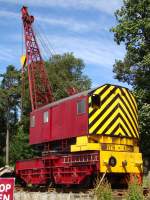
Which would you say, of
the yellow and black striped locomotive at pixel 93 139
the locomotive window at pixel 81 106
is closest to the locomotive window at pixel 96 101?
the yellow and black striped locomotive at pixel 93 139

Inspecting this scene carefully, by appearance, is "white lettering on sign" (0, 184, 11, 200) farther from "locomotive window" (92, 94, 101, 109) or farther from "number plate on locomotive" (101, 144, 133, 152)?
"locomotive window" (92, 94, 101, 109)

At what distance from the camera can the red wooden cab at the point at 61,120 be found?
17188mm

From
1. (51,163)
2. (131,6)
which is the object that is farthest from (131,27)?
(51,163)

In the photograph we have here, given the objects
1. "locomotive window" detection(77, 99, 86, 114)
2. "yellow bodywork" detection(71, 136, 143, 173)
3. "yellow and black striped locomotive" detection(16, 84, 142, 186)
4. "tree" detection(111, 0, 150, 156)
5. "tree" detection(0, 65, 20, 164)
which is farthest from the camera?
"tree" detection(0, 65, 20, 164)

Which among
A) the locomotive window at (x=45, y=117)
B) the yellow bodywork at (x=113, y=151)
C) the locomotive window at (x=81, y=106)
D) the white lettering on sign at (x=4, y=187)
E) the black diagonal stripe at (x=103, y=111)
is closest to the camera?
the white lettering on sign at (x=4, y=187)

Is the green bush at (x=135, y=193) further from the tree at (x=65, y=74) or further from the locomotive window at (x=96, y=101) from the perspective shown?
the tree at (x=65, y=74)

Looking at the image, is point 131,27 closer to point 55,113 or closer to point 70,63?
point 55,113

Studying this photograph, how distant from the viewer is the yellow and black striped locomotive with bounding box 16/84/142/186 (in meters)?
16.5

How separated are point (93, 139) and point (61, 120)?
8.53ft

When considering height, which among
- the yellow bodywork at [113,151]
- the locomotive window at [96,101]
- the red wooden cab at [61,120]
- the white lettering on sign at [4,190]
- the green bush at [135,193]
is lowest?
the green bush at [135,193]

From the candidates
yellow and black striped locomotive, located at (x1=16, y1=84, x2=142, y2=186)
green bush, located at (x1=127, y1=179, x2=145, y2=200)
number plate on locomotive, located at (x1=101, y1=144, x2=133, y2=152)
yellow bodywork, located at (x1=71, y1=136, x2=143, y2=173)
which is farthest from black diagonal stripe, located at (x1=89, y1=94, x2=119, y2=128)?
green bush, located at (x1=127, y1=179, x2=145, y2=200)

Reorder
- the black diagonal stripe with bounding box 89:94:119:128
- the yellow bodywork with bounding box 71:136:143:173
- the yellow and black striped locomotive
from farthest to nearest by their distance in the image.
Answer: the black diagonal stripe with bounding box 89:94:119:128
the yellow and black striped locomotive
the yellow bodywork with bounding box 71:136:143:173

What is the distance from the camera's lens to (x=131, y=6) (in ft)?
87.7

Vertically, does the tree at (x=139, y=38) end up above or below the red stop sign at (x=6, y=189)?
above
